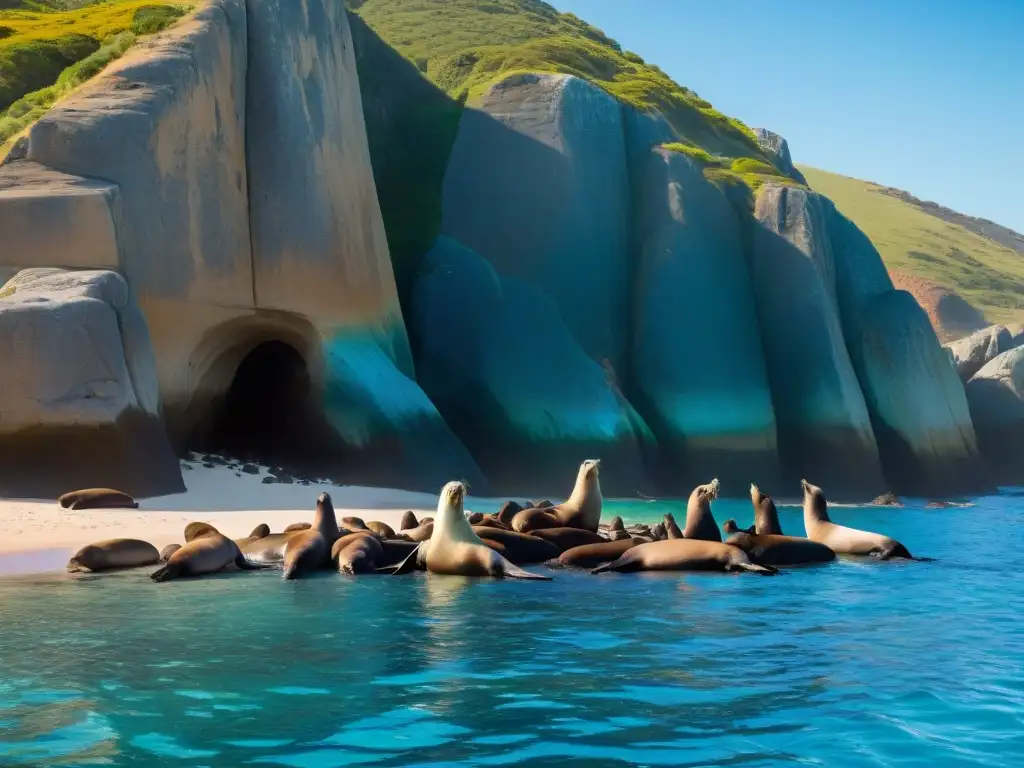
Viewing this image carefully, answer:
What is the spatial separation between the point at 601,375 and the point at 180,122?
14887 mm

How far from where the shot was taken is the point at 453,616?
985 centimetres

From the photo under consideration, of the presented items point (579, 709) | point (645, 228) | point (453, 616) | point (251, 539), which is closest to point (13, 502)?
point (251, 539)

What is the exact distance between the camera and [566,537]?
48.5 ft

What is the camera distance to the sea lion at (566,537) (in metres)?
14.6

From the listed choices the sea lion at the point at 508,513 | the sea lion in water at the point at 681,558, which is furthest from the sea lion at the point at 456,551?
the sea lion at the point at 508,513

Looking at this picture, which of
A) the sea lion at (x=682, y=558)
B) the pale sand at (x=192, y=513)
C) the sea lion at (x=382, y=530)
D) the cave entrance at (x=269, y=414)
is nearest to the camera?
the sea lion at (x=682, y=558)

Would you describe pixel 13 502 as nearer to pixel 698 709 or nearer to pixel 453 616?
pixel 453 616

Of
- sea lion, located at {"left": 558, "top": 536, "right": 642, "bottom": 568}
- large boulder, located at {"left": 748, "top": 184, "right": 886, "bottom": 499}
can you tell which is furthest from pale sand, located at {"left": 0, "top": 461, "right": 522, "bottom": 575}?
large boulder, located at {"left": 748, "top": 184, "right": 886, "bottom": 499}

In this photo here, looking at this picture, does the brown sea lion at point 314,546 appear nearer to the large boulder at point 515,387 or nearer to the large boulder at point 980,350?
the large boulder at point 515,387

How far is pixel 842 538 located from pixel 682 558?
134 inches

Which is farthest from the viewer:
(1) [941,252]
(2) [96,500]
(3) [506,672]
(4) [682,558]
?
(1) [941,252]

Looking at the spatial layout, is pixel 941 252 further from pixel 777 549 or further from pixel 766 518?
pixel 777 549

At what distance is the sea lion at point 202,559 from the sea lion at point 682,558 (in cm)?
404

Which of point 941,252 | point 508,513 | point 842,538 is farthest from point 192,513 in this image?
point 941,252
